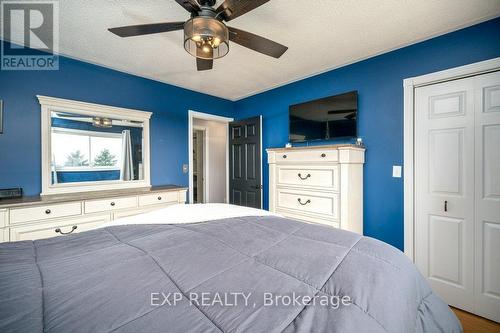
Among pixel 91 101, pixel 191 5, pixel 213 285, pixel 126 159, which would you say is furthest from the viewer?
pixel 126 159

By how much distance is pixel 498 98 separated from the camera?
1766mm

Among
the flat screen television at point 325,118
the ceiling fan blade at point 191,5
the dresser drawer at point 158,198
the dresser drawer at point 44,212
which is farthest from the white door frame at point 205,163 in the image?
the ceiling fan blade at point 191,5

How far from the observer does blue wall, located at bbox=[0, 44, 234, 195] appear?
2158 millimetres

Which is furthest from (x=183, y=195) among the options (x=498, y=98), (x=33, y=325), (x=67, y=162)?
(x=498, y=98)

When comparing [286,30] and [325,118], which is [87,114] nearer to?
[286,30]

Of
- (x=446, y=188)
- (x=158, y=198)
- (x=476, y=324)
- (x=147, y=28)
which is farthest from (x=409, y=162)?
(x=158, y=198)

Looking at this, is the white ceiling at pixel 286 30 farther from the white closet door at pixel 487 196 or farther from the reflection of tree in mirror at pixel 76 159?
the reflection of tree in mirror at pixel 76 159

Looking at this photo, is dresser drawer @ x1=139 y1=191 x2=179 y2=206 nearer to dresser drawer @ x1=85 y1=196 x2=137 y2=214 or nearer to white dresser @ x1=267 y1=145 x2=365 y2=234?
dresser drawer @ x1=85 y1=196 x2=137 y2=214

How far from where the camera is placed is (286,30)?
197 centimetres

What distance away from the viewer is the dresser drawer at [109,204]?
2211mm

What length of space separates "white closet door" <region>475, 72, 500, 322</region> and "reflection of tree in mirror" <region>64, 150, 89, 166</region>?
406 centimetres

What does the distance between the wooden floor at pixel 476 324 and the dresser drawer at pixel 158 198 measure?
3.09 meters

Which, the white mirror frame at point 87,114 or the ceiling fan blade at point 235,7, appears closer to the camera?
the ceiling fan blade at point 235,7

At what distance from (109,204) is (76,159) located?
76cm
